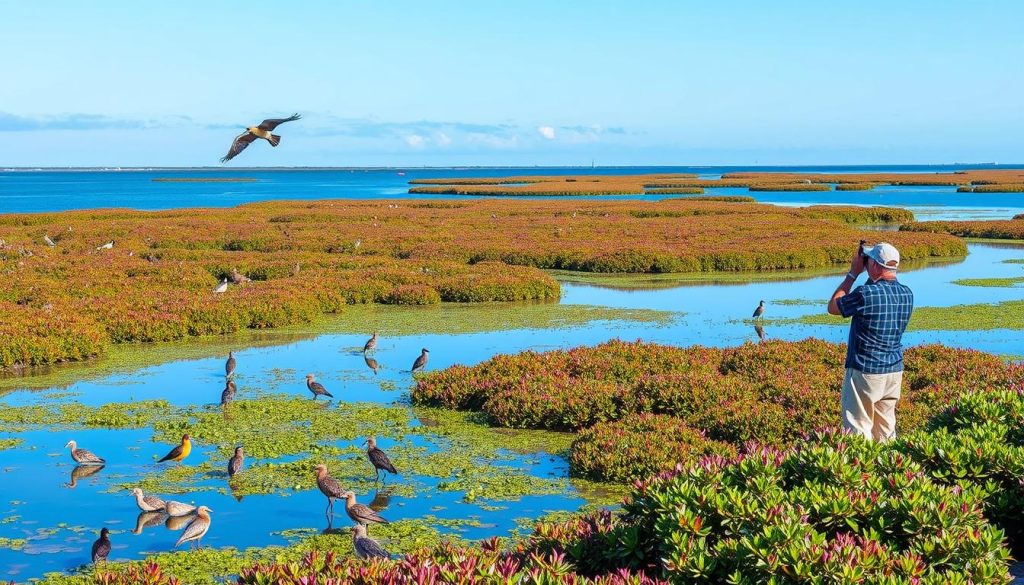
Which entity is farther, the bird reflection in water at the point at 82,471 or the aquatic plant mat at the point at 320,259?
the aquatic plant mat at the point at 320,259

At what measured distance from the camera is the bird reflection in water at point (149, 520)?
1247 centimetres

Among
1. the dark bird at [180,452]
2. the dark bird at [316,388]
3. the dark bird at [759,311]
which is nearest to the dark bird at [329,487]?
the dark bird at [180,452]

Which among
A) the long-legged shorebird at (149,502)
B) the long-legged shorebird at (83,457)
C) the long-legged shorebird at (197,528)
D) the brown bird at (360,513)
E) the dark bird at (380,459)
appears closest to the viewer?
the long-legged shorebird at (197,528)

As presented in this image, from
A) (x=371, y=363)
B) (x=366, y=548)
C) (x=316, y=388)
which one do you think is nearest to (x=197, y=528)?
(x=366, y=548)

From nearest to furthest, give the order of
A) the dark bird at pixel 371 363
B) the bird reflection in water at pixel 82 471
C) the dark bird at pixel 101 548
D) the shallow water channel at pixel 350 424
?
1. the dark bird at pixel 101 548
2. the shallow water channel at pixel 350 424
3. the bird reflection in water at pixel 82 471
4. the dark bird at pixel 371 363

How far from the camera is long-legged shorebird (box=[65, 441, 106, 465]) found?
1468 cm

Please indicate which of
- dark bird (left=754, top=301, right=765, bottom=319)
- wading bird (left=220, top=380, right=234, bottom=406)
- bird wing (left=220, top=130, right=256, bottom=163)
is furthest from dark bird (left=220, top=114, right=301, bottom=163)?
dark bird (left=754, top=301, right=765, bottom=319)

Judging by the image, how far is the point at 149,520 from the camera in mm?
12609

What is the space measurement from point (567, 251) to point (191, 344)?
78.2ft

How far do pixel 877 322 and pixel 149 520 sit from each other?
8665 mm

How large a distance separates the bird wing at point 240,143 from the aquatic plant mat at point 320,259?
9.11 meters

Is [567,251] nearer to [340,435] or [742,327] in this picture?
[742,327]

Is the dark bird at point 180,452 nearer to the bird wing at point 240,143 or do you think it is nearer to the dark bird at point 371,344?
the bird wing at point 240,143

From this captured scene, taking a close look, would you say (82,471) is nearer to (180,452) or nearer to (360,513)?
(180,452)
